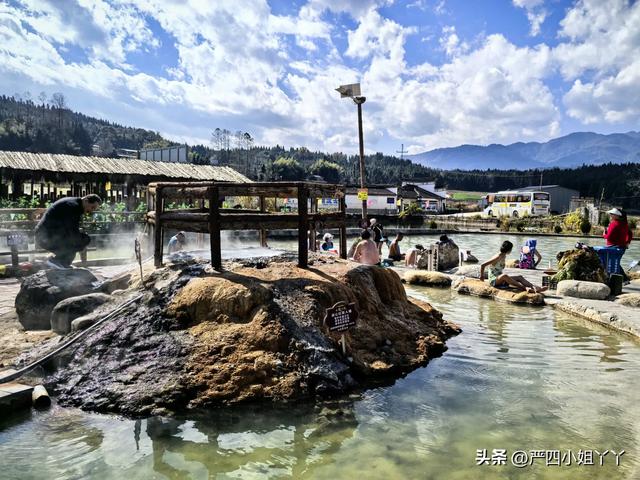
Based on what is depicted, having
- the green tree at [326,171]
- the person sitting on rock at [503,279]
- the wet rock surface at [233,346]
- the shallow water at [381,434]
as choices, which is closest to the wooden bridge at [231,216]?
the wet rock surface at [233,346]

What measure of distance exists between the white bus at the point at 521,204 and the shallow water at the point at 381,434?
161 feet

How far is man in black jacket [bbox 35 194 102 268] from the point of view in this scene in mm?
8500

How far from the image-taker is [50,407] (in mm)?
4938

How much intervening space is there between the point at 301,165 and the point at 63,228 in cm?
10776

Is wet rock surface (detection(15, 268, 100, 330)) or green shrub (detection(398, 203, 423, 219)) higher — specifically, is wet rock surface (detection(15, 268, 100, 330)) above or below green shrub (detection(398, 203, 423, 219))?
below

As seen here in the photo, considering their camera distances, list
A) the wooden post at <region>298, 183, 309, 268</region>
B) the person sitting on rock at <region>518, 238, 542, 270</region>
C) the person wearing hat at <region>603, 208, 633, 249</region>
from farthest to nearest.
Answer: the person sitting on rock at <region>518, 238, 542, 270</region>, the person wearing hat at <region>603, 208, 633, 249</region>, the wooden post at <region>298, 183, 309, 268</region>

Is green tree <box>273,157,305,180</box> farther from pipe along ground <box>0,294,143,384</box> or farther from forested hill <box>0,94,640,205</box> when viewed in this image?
pipe along ground <box>0,294,143,384</box>

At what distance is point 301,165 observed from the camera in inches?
4520

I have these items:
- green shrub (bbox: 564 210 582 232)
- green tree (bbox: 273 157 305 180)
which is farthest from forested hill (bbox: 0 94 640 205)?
green shrub (bbox: 564 210 582 232)

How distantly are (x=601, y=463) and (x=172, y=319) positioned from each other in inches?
191

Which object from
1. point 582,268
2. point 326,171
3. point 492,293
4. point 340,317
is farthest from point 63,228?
point 326,171

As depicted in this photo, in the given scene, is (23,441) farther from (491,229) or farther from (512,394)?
(491,229)

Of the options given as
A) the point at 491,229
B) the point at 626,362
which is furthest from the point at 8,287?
the point at 491,229

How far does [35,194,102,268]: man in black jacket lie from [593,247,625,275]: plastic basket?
39.1 feet
